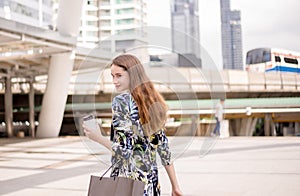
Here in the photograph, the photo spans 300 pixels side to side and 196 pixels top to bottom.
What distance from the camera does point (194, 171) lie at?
8.00 meters

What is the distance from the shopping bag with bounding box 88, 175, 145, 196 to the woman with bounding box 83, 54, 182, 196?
0.08 m

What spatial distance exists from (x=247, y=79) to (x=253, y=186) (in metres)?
21.5

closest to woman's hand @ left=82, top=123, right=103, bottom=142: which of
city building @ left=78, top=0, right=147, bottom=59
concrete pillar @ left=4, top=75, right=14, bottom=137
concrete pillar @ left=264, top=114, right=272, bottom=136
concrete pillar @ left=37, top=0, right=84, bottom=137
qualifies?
concrete pillar @ left=37, top=0, right=84, bottom=137

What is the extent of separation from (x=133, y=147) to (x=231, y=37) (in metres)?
84.7

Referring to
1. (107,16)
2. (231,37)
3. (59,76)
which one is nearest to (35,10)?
(107,16)

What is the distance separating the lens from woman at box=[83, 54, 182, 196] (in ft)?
8.41

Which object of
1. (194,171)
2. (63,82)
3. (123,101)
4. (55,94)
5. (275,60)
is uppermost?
(275,60)

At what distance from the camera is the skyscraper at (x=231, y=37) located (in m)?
69.0

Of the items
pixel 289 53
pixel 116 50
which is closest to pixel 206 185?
pixel 116 50

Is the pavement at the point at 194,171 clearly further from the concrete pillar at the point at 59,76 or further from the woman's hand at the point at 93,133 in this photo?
the concrete pillar at the point at 59,76

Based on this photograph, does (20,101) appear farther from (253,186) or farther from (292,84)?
(253,186)

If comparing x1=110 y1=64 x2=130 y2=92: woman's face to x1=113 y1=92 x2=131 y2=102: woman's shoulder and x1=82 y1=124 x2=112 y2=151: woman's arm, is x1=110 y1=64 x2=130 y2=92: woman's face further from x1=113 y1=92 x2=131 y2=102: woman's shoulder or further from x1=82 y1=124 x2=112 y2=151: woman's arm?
x1=82 y1=124 x2=112 y2=151: woman's arm

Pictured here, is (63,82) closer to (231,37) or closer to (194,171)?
(194,171)

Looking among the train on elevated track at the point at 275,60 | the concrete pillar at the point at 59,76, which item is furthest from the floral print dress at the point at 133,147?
the train on elevated track at the point at 275,60
